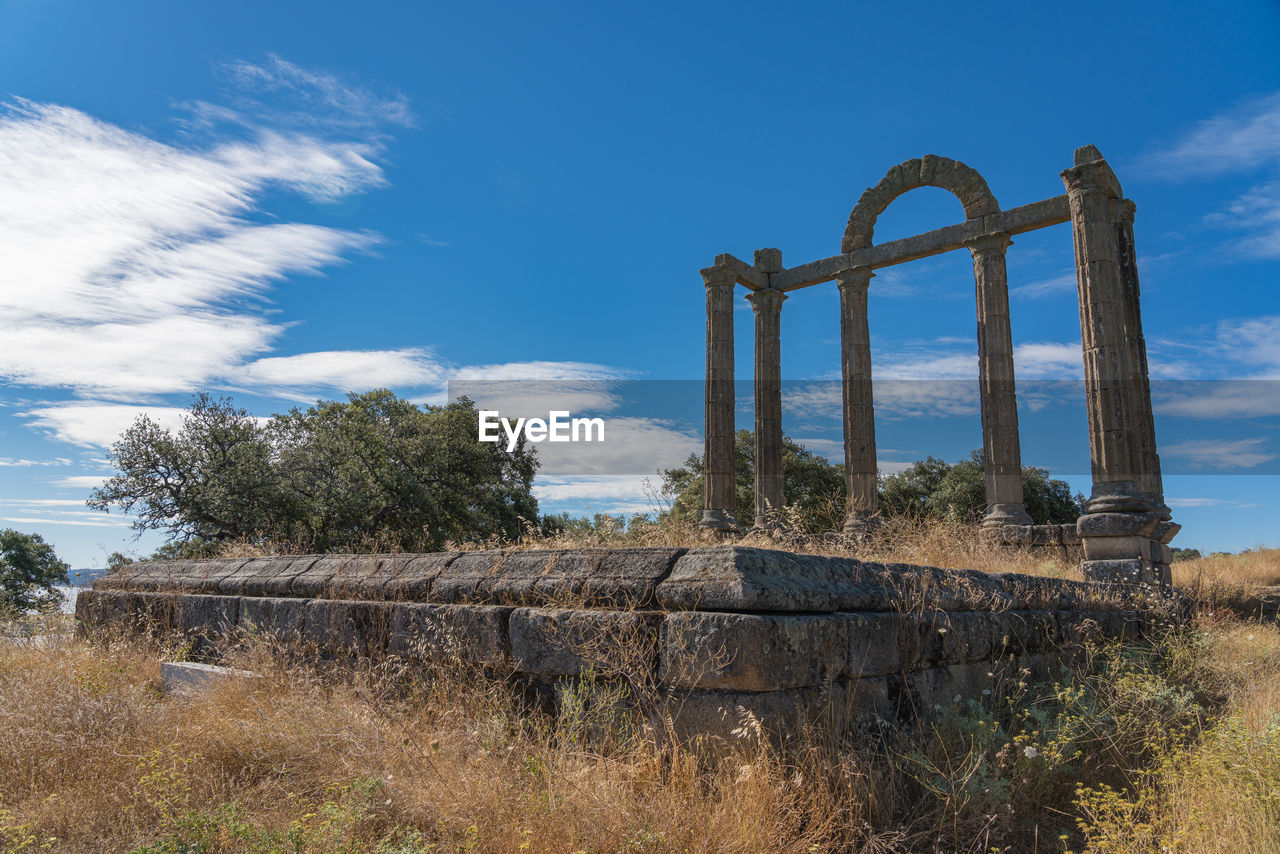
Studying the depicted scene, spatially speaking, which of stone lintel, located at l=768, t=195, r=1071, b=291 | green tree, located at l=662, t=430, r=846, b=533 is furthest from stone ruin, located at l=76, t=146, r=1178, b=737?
green tree, located at l=662, t=430, r=846, b=533

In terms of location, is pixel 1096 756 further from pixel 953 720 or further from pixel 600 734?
pixel 600 734

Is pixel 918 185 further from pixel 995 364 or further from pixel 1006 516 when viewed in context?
pixel 1006 516

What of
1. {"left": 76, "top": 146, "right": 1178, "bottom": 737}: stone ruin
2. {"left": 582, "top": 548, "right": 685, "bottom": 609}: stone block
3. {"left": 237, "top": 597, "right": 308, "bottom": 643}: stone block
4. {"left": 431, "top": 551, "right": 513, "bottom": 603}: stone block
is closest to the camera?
{"left": 76, "top": 146, "right": 1178, "bottom": 737}: stone ruin

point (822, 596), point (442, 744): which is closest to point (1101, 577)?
point (822, 596)

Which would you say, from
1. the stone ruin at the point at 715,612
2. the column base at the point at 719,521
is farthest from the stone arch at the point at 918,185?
the column base at the point at 719,521

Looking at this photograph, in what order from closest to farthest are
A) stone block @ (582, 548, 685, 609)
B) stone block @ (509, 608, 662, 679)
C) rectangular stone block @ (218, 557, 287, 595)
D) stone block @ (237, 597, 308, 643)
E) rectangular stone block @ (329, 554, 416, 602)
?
stone block @ (509, 608, 662, 679), stone block @ (582, 548, 685, 609), rectangular stone block @ (329, 554, 416, 602), stone block @ (237, 597, 308, 643), rectangular stone block @ (218, 557, 287, 595)

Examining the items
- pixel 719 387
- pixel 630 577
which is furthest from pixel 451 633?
pixel 719 387

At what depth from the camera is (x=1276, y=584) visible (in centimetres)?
1473

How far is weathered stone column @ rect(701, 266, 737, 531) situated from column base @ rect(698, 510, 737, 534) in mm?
298

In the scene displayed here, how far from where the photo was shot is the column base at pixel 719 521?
15.3 meters

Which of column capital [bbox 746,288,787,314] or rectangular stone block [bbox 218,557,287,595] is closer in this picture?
rectangular stone block [bbox 218,557,287,595]

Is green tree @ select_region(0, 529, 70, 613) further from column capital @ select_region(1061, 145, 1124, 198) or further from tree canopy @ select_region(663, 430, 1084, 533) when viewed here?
column capital @ select_region(1061, 145, 1124, 198)

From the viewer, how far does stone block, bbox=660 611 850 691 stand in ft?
11.1

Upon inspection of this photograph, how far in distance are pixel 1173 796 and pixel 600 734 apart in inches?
107
